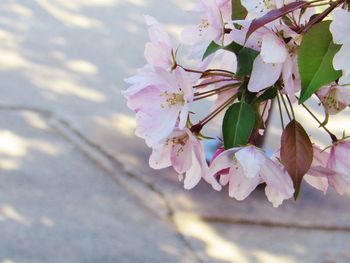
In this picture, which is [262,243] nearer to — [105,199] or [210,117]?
[105,199]

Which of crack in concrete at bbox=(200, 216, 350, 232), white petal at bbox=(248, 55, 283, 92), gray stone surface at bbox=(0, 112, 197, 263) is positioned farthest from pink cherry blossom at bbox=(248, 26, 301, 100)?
crack in concrete at bbox=(200, 216, 350, 232)

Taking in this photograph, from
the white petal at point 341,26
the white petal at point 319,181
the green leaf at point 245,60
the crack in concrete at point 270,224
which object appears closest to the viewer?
the white petal at point 341,26

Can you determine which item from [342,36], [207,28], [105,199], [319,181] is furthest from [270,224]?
[342,36]

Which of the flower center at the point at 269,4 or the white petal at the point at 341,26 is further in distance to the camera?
the flower center at the point at 269,4

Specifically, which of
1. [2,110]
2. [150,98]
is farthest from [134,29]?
[150,98]

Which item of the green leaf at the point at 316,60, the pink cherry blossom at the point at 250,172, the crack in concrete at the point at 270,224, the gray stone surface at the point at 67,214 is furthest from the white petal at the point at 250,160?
the crack in concrete at the point at 270,224

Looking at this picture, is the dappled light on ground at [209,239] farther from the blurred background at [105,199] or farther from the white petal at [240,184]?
the white petal at [240,184]

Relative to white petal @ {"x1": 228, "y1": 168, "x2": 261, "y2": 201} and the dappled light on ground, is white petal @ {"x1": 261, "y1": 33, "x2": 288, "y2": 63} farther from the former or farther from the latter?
the dappled light on ground
